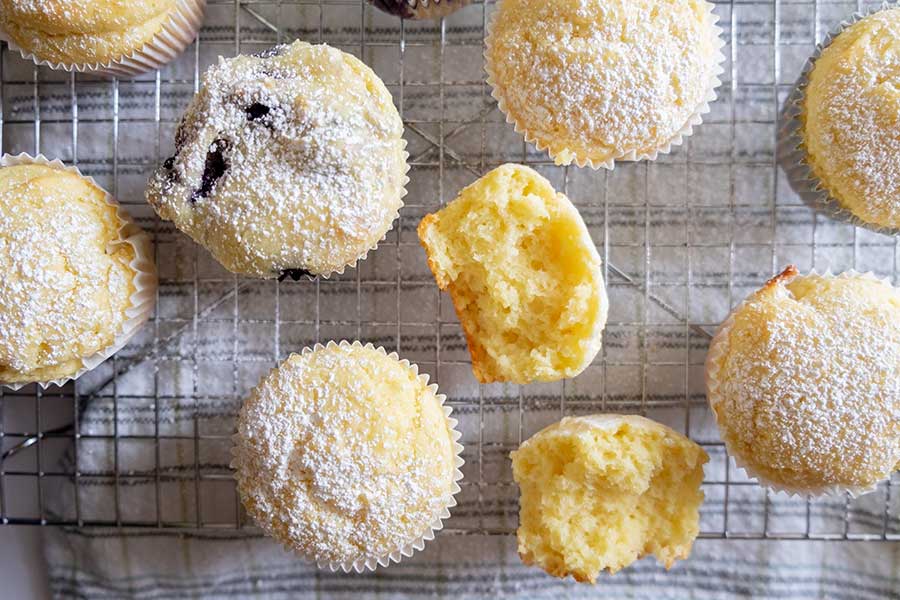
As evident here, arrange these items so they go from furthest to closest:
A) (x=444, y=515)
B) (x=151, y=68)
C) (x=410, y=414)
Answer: (x=151, y=68) < (x=444, y=515) < (x=410, y=414)

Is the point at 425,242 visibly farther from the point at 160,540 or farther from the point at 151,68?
the point at 160,540

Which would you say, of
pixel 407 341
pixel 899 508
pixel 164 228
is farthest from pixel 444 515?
pixel 899 508

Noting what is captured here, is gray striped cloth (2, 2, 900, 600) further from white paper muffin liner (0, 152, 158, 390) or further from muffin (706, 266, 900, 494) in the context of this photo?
muffin (706, 266, 900, 494)

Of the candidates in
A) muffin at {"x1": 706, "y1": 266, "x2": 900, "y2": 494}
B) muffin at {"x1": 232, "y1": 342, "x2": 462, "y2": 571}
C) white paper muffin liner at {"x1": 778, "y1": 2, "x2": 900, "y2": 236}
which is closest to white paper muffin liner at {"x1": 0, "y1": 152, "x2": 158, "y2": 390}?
muffin at {"x1": 232, "y1": 342, "x2": 462, "y2": 571}

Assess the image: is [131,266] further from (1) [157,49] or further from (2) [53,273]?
(1) [157,49]

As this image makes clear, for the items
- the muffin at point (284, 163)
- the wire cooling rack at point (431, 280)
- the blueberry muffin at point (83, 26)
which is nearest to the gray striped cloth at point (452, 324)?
the wire cooling rack at point (431, 280)

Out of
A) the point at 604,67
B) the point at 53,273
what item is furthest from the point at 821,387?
the point at 53,273

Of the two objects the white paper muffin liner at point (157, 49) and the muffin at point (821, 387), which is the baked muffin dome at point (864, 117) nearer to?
the muffin at point (821, 387)
